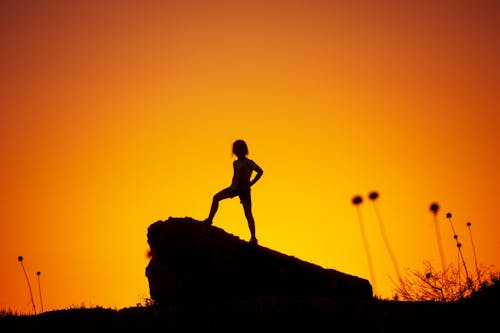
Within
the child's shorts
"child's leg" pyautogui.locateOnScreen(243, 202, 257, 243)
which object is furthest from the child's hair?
"child's leg" pyautogui.locateOnScreen(243, 202, 257, 243)

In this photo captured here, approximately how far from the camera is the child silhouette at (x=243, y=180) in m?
16.5

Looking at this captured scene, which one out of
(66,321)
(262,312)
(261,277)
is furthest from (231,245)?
(66,321)

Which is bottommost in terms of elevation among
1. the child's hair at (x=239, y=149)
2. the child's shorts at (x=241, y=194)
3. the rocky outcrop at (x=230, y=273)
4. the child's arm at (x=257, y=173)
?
the rocky outcrop at (x=230, y=273)

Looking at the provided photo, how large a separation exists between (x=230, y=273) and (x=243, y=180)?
9.39 feet

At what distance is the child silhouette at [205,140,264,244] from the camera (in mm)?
16531

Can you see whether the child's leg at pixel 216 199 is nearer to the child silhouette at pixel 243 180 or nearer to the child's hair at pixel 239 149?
the child silhouette at pixel 243 180

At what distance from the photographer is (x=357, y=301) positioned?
13.8 metres

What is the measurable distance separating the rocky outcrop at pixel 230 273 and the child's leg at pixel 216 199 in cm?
112

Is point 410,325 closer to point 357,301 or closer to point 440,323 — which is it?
point 440,323

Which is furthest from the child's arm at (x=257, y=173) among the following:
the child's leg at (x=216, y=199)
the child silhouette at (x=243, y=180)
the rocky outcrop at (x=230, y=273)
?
the rocky outcrop at (x=230, y=273)

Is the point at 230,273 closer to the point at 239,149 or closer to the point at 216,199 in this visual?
the point at 216,199

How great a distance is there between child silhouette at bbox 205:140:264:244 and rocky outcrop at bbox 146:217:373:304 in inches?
60.8

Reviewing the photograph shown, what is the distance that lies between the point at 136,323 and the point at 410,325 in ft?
15.6

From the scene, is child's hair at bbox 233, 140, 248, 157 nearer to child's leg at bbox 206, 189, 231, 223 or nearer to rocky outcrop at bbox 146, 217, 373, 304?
child's leg at bbox 206, 189, 231, 223
